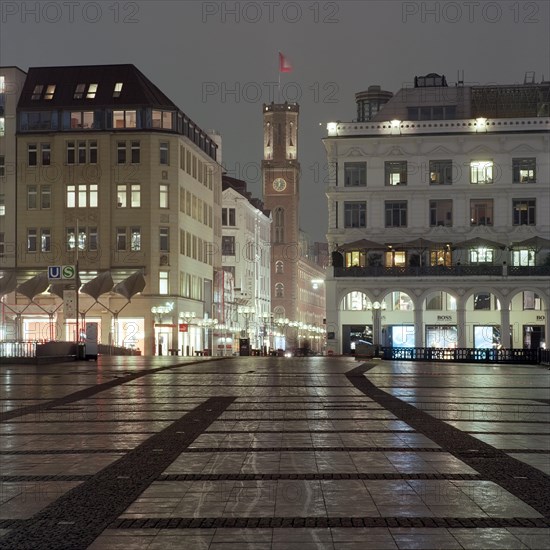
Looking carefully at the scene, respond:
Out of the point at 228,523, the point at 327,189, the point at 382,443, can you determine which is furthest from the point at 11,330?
the point at 228,523

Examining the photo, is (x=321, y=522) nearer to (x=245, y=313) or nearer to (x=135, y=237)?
(x=135, y=237)

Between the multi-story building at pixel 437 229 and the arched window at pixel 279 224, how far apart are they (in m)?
94.4

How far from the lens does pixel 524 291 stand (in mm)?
84750

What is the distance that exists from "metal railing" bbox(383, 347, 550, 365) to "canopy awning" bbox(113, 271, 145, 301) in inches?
936

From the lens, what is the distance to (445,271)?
83.8 metres

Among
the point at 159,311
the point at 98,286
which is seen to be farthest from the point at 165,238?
the point at 98,286

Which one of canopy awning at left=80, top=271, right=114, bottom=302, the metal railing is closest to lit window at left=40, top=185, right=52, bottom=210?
canopy awning at left=80, top=271, right=114, bottom=302

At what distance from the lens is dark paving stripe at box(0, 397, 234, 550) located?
10.5 m

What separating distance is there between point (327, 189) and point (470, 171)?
11156 millimetres

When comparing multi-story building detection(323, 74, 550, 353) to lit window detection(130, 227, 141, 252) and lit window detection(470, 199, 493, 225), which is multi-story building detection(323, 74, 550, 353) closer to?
lit window detection(470, 199, 493, 225)

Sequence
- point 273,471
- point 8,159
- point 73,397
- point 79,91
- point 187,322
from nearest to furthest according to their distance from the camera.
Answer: point 273,471
point 73,397
point 8,159
point 79,91
point 187,322

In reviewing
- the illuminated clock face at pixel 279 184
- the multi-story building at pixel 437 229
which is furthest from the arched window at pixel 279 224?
the multi-story building at pixel 437 229

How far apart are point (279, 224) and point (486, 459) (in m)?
166

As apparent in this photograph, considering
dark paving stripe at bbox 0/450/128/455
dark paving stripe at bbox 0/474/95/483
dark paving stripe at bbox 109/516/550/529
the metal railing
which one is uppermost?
the metal railing
